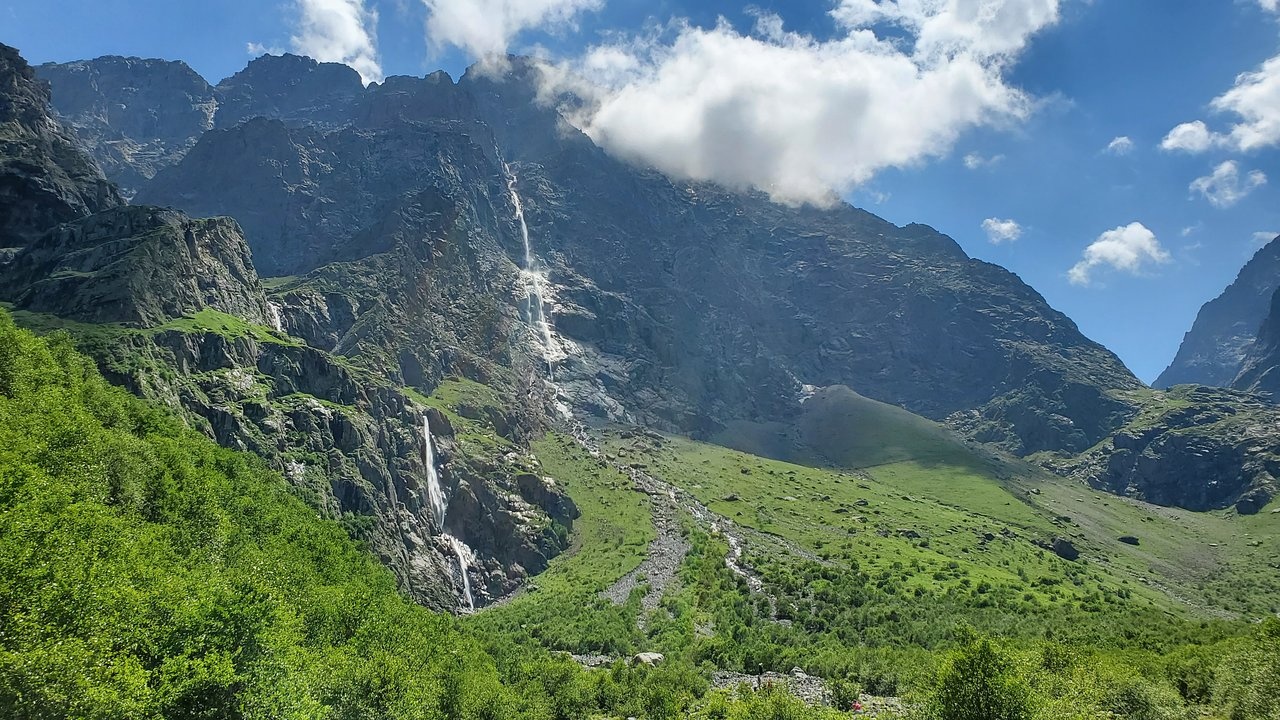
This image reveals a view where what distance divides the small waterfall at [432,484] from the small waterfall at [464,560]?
635cm

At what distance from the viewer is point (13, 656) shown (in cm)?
2744

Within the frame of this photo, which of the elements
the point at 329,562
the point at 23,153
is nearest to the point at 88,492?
the point at 329,562

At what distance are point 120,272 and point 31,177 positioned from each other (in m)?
61.6

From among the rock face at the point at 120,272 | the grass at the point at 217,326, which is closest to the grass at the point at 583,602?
the grass at the point at 217,326

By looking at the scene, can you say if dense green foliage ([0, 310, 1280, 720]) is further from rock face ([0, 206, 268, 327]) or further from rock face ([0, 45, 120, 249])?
rock face ([0, 45, 120, 249])

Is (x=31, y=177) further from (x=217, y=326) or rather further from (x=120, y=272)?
(x=217, y=326)

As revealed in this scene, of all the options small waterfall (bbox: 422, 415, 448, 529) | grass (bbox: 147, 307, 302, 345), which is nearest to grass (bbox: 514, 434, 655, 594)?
small waterfall (bbox: 422, 415, 448, 529)

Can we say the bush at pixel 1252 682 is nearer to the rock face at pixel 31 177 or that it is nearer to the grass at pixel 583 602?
the grass at pixel 583 602

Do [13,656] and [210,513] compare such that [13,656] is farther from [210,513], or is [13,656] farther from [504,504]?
[504,504]

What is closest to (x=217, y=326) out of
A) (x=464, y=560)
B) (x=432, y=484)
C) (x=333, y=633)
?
(x=432, y=484)

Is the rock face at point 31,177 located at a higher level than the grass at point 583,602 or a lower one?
higher

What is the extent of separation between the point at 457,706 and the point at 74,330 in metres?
119

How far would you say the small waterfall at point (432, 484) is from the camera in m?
176

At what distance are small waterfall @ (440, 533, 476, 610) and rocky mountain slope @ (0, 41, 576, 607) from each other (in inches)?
16.3
